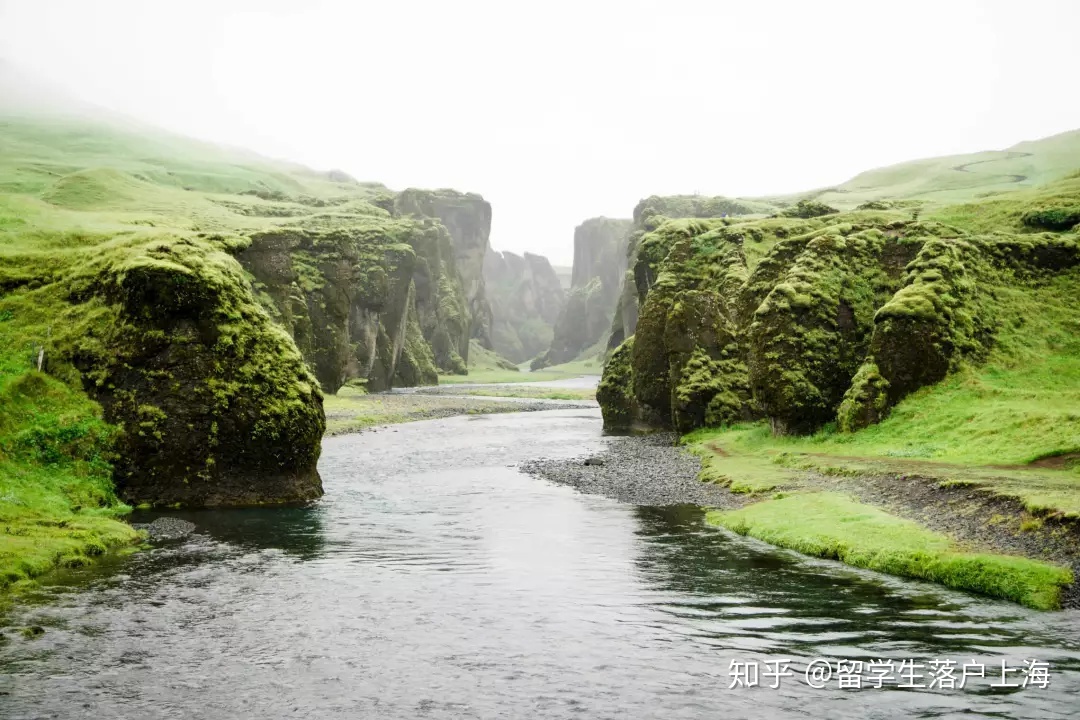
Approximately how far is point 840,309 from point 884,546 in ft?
94.2

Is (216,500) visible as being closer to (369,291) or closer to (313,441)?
(313,441)

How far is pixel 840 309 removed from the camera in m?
52.9

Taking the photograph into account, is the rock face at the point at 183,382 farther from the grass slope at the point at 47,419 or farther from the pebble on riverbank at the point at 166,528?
the pebble on riverbank at the point at 166,528

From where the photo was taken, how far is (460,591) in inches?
971

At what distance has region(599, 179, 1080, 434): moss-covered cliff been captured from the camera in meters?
46.9

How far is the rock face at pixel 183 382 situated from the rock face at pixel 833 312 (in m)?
29.1

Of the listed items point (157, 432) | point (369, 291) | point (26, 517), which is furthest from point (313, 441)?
point (369, 291)

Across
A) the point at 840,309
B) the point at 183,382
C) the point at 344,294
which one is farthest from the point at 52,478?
the point at 344,294

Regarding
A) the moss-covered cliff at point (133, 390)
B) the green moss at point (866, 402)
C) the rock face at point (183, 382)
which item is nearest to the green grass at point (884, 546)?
the green moss at point (866, 402)

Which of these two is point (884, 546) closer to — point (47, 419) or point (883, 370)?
point (883, 370)

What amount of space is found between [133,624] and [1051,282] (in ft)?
180

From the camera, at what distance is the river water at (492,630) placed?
16094mm

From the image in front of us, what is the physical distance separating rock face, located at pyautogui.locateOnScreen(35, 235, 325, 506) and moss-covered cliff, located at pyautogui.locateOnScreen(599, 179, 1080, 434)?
29.2 meters

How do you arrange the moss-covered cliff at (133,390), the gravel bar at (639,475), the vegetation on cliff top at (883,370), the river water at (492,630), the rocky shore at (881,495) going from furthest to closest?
1. the gravel bar at (639,475)
2. the moss-covered cliff at (133,390)
3. the vegetation on cliff top at (883,370)
4. the rocky shore at (881,495)
5. the river water at (492,630)
